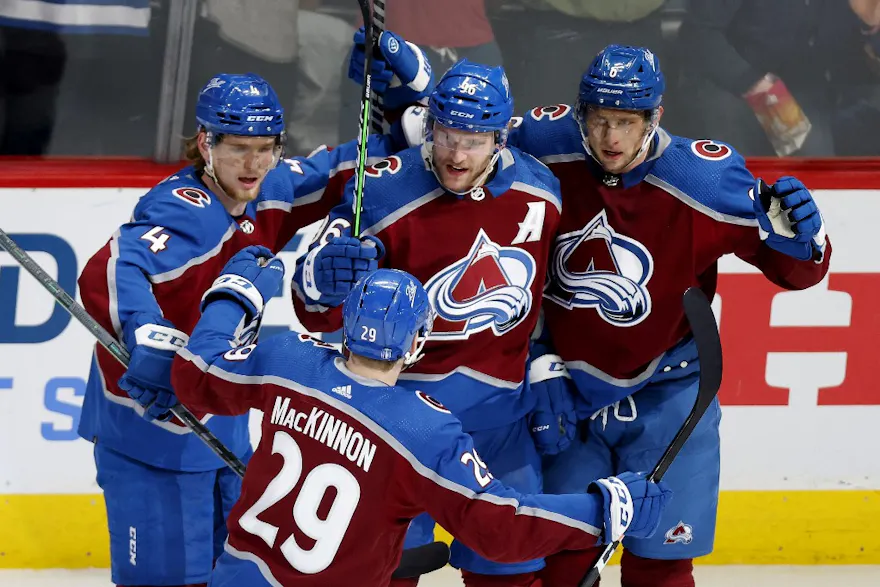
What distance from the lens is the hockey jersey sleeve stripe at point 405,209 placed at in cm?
273

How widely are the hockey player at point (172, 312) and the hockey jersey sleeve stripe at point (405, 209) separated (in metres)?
0.16

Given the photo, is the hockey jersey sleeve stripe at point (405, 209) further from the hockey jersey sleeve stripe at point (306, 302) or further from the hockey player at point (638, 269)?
the hockey player at point (638, 269)

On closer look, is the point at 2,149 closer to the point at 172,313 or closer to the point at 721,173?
the point at 172,313

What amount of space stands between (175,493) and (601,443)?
92 cm

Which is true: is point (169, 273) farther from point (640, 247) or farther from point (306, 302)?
point (640, 247)

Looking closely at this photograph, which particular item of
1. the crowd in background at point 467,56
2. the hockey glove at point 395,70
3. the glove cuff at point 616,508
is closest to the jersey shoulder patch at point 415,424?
the glove cuff at point 616,508

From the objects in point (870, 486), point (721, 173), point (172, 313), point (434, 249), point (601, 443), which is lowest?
point (870, 486)

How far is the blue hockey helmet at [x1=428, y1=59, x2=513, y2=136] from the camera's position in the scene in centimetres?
260

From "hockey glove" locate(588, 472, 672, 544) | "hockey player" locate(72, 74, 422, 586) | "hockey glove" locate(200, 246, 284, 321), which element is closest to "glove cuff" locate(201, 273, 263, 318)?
"hockey glove" locate(200, 246, 284, 321)

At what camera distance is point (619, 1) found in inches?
155

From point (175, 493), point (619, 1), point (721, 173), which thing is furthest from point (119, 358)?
point (619, 1)

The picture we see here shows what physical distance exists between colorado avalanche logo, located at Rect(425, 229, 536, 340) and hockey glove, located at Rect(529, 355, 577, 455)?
0.21 metres

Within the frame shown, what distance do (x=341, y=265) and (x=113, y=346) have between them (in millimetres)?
474

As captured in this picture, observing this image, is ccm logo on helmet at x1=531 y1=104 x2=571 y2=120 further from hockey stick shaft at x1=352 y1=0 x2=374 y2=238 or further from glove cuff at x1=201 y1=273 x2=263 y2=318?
glove cuff at x1=201 y1=273 x2=263 y2=318
